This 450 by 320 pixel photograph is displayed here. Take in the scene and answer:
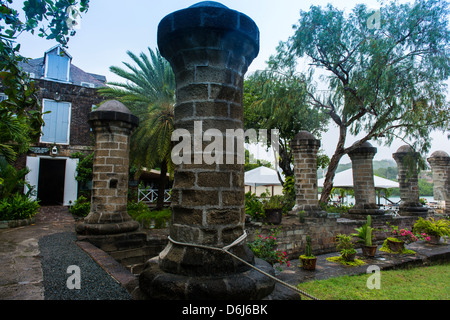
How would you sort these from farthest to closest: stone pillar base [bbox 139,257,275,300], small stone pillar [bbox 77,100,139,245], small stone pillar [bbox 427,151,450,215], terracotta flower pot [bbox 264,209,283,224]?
1. small stone pillar [bbox 427,151,450,215]
2. terracotta flower pot [bbox 264,209,283,224]
3. small stone pillar [bbox 77,100,139,245]
4. stone pillar base [bbox 139,257,275,300]

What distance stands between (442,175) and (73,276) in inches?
652

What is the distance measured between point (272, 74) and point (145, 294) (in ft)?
41.4

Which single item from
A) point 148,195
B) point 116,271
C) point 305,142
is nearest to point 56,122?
point 148,195

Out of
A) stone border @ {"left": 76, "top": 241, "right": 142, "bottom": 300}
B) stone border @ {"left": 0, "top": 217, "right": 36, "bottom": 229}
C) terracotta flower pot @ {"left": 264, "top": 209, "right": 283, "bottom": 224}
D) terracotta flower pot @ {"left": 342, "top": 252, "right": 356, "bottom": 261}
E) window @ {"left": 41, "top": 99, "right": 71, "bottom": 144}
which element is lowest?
terracotta flower pot @ {"left": 342, "top": 252, "right": 356, "bottom": 261}

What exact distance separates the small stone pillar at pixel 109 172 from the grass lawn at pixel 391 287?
14.5 ft

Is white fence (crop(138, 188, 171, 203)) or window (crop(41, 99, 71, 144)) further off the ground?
window (crop(41, 99, 71, 144))

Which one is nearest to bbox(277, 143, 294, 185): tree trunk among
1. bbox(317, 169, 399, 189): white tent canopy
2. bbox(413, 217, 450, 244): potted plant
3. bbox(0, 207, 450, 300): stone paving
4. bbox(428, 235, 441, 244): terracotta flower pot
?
bbox(317, 169, 399, 189): white tent canopy

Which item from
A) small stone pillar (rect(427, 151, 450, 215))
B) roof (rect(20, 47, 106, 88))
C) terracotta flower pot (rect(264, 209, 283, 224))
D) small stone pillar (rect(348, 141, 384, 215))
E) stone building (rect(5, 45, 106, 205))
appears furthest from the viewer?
roof (rect(20, 47, 106, 88))

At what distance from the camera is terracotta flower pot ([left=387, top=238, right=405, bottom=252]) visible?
8.30 meters

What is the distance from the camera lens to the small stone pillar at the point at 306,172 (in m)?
10.2

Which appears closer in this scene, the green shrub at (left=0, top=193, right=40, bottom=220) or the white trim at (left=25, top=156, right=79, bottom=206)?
the green shrub at (left=0, top=193, right=40, bottom=220)

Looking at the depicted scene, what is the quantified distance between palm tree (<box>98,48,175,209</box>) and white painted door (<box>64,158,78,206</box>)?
4.80 m

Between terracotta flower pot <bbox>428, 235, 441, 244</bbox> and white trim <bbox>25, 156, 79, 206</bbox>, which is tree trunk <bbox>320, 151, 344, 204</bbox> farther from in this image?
white trim <bbox>25, 156, 79, 206</bbox>

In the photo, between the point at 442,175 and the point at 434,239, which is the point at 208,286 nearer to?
the point at 434,239
